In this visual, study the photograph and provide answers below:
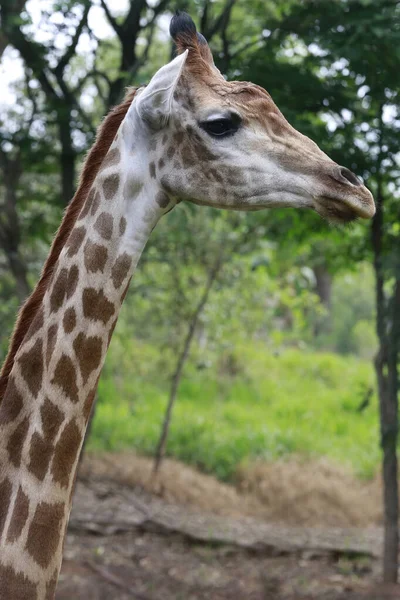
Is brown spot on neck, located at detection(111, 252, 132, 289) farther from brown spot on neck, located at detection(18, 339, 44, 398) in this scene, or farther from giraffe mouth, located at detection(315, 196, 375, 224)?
giraffe mouth, located at detection(315, 196, 375, 224)

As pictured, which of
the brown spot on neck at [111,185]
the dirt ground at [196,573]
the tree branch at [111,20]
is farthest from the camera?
the dirt ground at [196,573]

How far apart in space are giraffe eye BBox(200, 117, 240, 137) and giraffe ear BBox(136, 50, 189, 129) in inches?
4.9

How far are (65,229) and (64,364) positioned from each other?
0.46 metres

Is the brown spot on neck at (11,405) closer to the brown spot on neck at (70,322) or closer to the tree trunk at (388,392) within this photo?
the brown spot on neck at (70,322)

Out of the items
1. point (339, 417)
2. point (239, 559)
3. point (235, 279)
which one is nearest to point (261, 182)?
point (239, 559)

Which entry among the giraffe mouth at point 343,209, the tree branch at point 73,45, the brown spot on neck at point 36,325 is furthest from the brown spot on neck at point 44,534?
the tree branch at point 73,45

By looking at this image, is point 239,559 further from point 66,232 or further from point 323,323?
point 323,323

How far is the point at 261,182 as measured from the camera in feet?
7.55

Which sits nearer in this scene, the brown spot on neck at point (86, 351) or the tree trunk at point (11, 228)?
the brown spot on neck at point (86, 351)

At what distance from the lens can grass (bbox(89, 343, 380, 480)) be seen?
988 cm

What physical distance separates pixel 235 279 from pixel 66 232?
666 cm

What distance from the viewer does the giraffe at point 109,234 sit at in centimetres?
225

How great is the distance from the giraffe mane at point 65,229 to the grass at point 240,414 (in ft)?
20.1

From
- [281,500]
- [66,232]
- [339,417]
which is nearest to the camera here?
[66,232]
